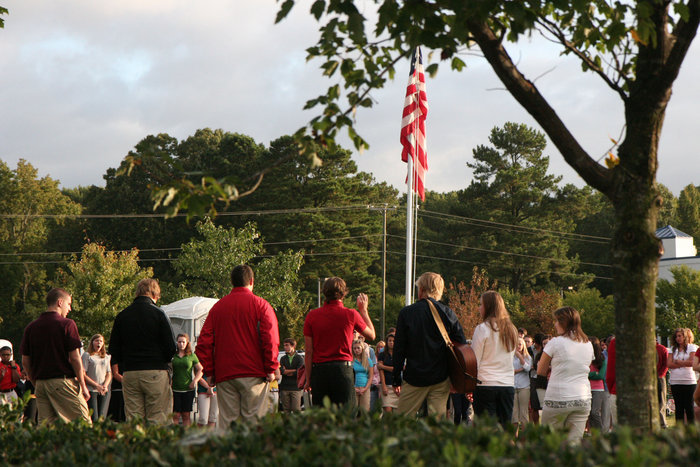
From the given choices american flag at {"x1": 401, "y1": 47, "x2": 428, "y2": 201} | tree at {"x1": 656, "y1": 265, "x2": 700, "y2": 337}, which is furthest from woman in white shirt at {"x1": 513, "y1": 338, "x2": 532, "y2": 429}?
tree at {"x1": 656, "y1": 265, "x2": 700, "y2": 337}

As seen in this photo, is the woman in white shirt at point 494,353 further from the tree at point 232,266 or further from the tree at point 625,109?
the tree at point 232,266

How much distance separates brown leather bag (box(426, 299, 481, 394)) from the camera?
24.5 ft

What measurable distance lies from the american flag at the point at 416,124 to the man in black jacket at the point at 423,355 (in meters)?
12.0

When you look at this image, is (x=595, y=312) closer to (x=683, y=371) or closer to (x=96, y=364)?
(x=683, y=371)

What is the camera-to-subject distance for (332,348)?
8.38 m

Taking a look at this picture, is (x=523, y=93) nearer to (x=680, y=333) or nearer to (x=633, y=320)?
(x=633, y=320)

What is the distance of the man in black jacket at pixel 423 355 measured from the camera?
757 cm

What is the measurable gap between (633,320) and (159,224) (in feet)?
184

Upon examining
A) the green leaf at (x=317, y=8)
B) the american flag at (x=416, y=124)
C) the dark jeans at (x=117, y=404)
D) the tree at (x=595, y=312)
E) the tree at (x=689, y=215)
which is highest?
the tree at (x=689, y=215)

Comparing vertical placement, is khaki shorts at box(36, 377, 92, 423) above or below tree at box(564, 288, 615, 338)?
below

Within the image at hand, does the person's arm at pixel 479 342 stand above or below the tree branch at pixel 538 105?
below

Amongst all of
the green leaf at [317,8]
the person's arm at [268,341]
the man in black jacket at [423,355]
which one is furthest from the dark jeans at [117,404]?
the green leaf at [317,8]

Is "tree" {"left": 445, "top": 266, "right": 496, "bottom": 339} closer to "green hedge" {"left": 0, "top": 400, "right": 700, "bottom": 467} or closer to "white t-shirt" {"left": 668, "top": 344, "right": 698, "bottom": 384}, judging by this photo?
"white t-shirt" {"left": 668, "top": 344, "right": 698, "bottom": 384}

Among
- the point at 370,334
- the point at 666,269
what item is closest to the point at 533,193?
the point at 666,269
